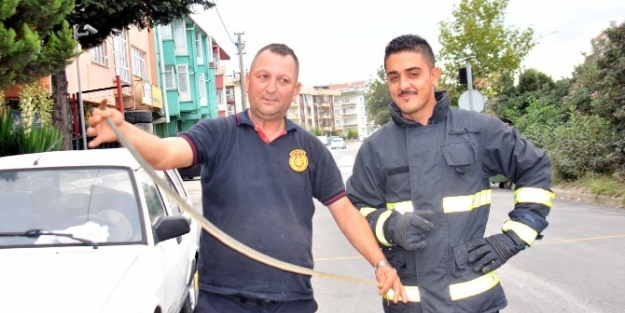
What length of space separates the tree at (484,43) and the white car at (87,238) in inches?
849

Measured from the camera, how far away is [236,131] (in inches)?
114

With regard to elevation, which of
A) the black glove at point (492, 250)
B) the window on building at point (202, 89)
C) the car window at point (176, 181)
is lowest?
the black glove at point (492, 250)

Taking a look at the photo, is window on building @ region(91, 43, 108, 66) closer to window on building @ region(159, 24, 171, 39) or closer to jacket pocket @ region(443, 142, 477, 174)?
window on building @ region(159, 24, 171, 39)

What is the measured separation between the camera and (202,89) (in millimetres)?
45812

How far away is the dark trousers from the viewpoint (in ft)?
9.16

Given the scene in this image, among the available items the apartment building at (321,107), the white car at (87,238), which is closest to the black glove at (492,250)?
the white car at (87,238)

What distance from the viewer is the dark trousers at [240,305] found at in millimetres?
2793

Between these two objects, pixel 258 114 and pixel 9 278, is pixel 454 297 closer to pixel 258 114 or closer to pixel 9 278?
pixel 258 114

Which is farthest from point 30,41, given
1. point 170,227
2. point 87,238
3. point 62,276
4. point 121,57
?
point 121,57

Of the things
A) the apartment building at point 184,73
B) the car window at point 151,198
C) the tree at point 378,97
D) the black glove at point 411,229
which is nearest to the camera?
the black glove at point 411,229

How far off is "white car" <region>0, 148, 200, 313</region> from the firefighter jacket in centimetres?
137

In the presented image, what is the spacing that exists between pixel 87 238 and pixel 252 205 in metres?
1.54

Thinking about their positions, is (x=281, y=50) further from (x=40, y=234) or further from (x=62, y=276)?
(x=40, y=234)

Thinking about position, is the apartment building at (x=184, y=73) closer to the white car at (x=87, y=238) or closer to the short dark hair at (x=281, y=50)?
the white car at (x=87, y=238)
